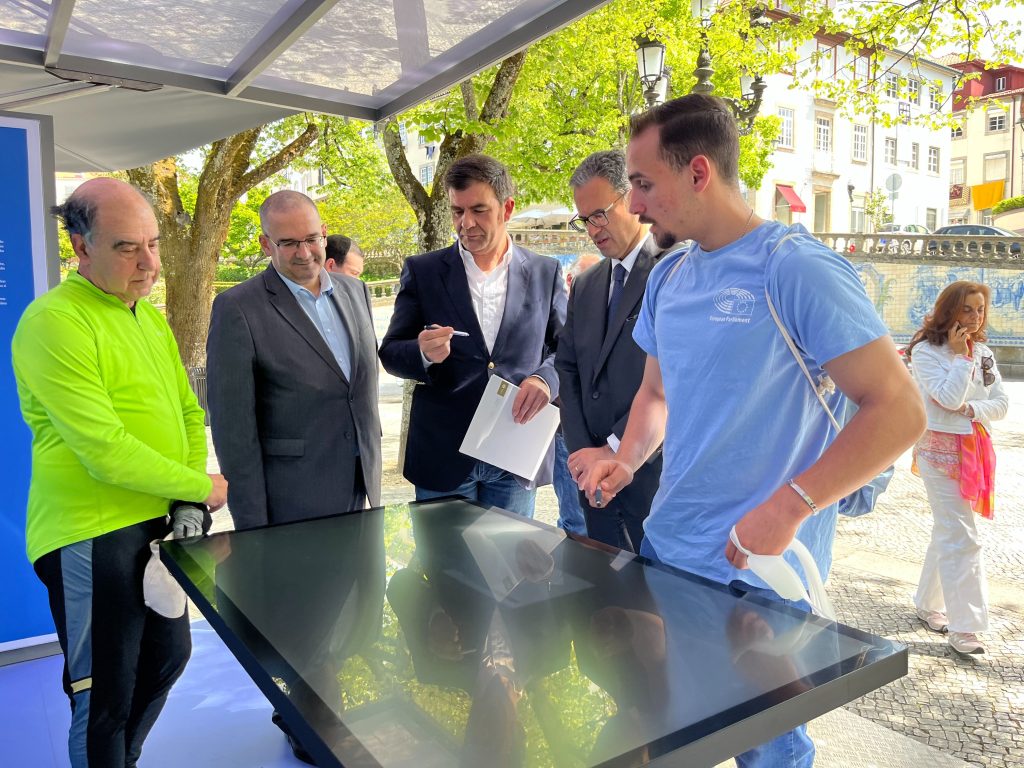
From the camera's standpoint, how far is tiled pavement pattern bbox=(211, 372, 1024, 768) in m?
3.42

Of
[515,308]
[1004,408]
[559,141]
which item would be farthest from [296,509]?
[559,141]

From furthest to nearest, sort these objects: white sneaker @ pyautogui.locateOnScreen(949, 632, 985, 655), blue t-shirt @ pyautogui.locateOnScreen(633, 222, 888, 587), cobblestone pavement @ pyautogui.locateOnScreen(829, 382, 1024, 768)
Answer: white sneaker @ pyautogui.locateOnScreen(949, 632, 985, 655) < cobblestone pavement @ pyautogui.locateOnScreen(829, 382, 1024, 768) < blue t-shirt @ pyautogui.locateOnScreen(633, 222, 888, 587)

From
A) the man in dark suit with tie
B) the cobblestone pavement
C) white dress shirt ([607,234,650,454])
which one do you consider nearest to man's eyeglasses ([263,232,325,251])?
the man in dark suit with tie

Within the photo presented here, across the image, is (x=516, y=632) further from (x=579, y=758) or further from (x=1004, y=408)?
(x=1004, y=408)

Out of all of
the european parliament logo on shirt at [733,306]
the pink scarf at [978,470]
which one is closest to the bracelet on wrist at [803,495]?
the european parliament logo on shirt at [733,306]

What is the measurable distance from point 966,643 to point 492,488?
2.92 m

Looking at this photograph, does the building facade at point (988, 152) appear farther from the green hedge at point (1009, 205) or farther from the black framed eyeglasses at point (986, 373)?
the black framed eyeglasses at point (986, 373)

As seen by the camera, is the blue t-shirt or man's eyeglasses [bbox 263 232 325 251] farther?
man's eyeglasses [bbox 263 232 325 251]

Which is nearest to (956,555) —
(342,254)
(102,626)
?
(102,626)

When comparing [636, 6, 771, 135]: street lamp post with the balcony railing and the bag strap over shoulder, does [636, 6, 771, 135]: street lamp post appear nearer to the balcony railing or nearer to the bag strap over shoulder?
the bag strap over shoulder

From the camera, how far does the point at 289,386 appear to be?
2902mm

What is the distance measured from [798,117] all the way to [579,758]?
156ft

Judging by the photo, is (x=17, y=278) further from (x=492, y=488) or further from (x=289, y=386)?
(x=492, y=488)

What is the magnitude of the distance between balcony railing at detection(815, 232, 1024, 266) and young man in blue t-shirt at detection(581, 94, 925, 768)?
30729mm
